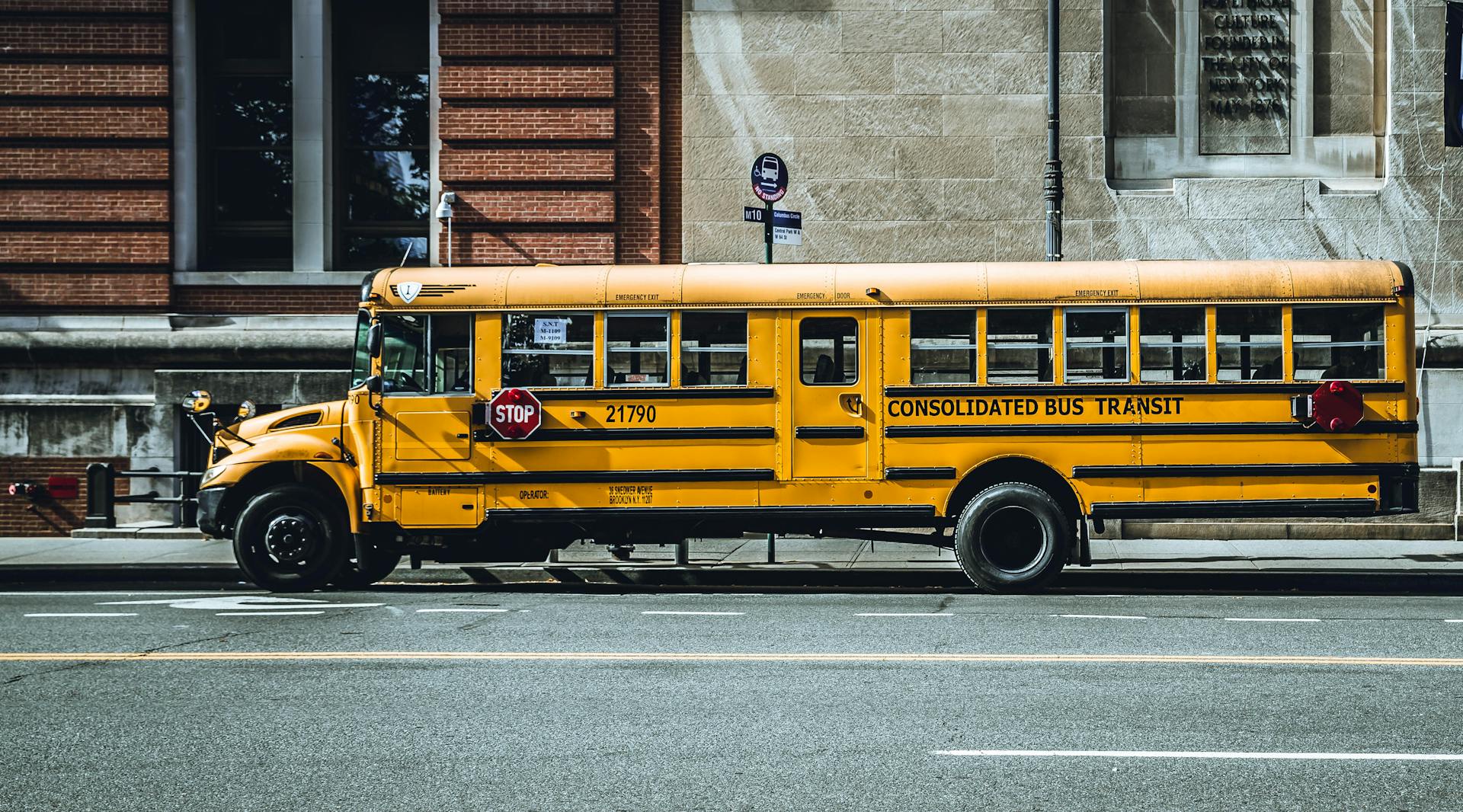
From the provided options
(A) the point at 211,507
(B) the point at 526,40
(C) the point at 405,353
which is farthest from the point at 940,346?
(B) the point at 526,40

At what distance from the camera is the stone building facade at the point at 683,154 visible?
1742 cm

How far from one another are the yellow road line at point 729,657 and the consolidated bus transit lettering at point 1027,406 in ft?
11.0

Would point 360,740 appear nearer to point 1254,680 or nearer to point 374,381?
point 1254,680

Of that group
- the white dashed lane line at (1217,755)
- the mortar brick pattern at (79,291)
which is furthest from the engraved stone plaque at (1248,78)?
the mortar brick pattern at (79,291)

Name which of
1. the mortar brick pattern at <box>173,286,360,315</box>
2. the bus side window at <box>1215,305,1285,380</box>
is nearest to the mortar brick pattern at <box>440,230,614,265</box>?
the mortar brick pattern at <box>173,286,360,315</box>

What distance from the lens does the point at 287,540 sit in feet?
38.7

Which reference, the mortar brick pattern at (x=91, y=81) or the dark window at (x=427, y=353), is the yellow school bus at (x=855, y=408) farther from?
the mortar brick pattern at (x=91, y=81)

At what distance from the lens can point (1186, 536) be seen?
16.4 metres

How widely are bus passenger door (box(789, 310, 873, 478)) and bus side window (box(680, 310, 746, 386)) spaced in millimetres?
467

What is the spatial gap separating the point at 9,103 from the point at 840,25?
1082 centimetres

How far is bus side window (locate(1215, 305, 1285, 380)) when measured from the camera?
37.0ft

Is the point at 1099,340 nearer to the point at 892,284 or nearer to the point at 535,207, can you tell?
the point at 892,284

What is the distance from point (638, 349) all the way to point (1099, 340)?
12.7ft

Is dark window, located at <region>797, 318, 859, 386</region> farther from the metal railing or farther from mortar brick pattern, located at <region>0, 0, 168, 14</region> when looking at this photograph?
mortar brick pattern, located at <region>0, 0, 168, 14</region>
